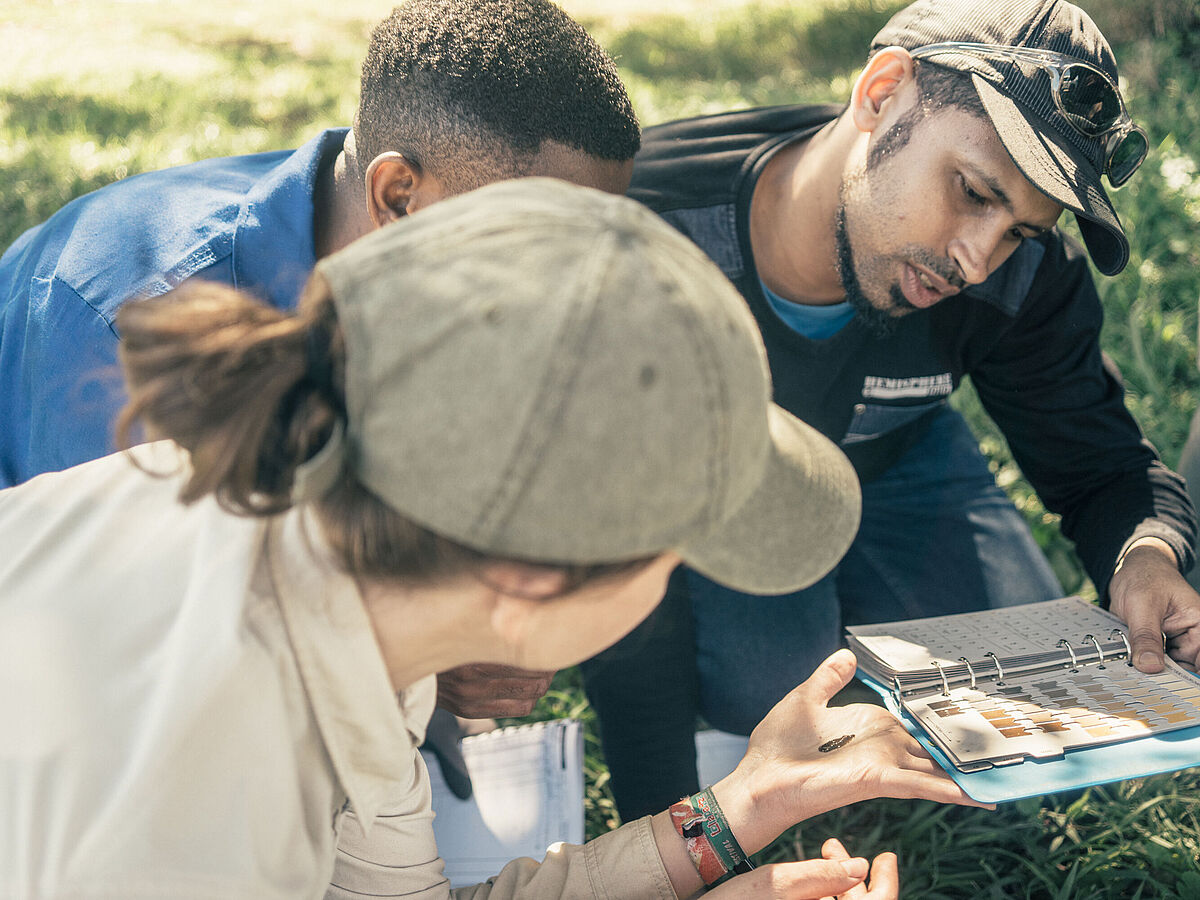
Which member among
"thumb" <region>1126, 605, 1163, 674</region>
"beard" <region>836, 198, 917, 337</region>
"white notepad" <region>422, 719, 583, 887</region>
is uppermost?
"beard" <region>836, 198, 917, 337</region>

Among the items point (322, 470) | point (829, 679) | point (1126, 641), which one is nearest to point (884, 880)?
point (829, 679)

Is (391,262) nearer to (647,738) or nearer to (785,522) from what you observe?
(785,522)

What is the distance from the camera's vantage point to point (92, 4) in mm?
8867

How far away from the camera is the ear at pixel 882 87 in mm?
2012

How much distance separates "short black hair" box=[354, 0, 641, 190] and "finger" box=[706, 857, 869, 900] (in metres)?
1.26

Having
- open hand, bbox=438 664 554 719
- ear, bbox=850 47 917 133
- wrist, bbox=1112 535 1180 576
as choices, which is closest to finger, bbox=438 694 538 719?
open hand, bbox=438 664 554 719

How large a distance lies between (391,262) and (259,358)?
0.52 feet

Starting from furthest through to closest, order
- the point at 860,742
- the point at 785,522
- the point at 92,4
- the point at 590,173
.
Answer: the point at 92,4
the point at 590,173
the point at 860,742
the point at 785,522

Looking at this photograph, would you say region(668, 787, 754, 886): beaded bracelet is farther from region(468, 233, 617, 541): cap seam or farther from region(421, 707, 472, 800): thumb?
region(468, 233, 617, 541): cap seam

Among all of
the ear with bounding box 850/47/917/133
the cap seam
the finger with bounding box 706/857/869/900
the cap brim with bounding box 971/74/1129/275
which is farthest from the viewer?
the ear with bounding box 850/47/917/133

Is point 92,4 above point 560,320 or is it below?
below

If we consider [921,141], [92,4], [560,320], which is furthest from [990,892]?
[92,4]

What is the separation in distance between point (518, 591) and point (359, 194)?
1.23m

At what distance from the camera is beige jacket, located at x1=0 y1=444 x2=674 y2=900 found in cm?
97
